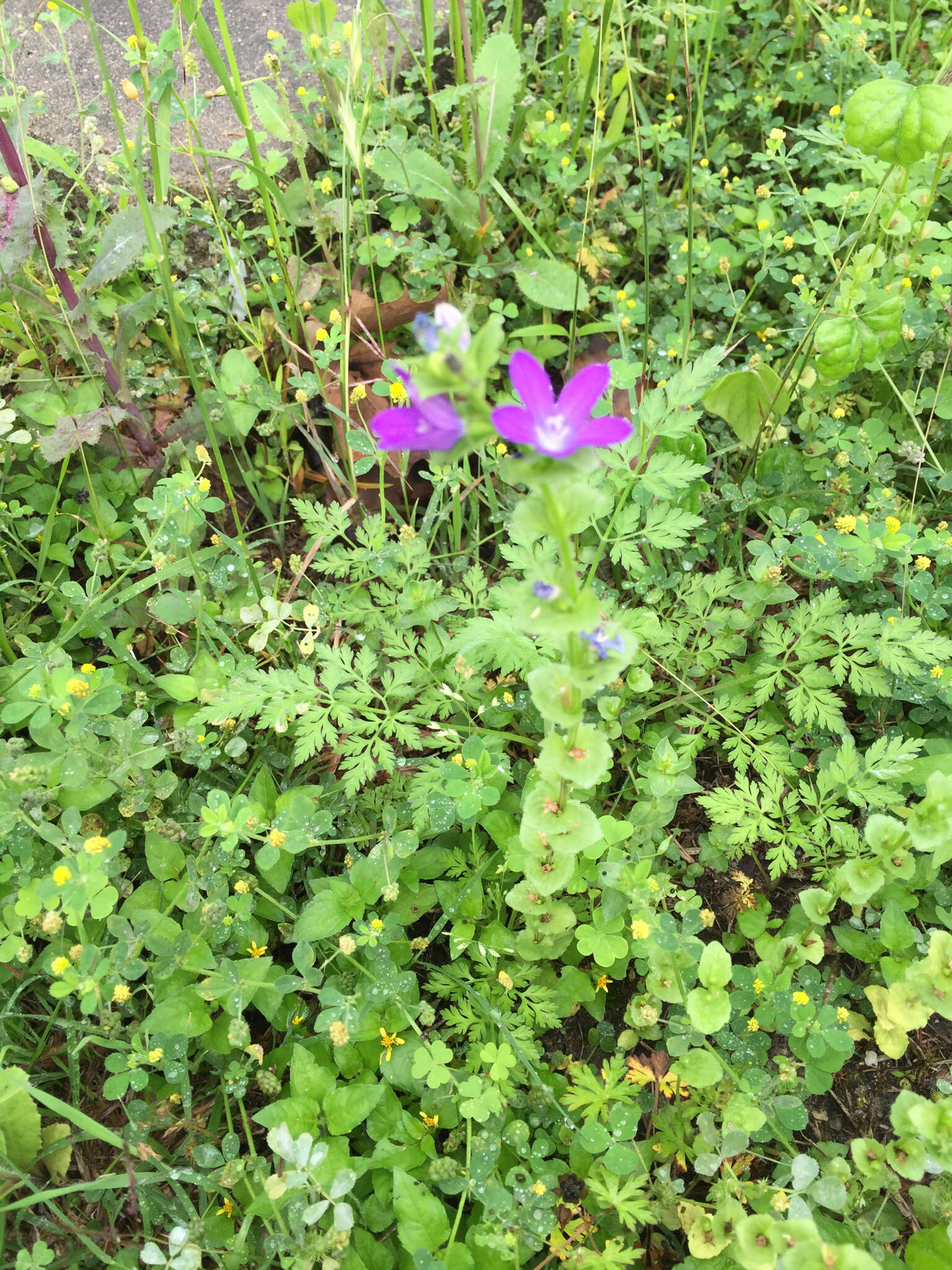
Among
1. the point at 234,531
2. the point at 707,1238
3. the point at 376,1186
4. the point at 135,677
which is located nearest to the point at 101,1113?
the point at 376,1186

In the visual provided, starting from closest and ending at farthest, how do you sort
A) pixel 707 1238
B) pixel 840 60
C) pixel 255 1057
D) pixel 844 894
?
pixel 707 1238 < pixel 844 894 < pixel 255 1057 < pixel 840 60

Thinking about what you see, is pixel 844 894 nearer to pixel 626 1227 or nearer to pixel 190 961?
pixel 626 1227

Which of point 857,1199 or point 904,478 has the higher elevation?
point 904,478

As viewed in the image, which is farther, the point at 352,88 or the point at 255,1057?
the point at 352,88

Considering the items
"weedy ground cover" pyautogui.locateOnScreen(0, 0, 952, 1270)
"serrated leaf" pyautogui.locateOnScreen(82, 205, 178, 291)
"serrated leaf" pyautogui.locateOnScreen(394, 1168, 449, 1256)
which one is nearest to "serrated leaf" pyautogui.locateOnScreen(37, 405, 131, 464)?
"weedy ground cover" pyautogui.locateOnScreen(0, 0, 952, 1270)

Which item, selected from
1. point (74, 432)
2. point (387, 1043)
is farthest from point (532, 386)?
point (74, 432)

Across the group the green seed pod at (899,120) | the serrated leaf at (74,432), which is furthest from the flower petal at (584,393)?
the serrated leaf at (74,432)

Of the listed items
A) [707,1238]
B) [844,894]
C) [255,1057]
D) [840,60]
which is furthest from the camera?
[840,60]

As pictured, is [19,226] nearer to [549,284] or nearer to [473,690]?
[549,284]
